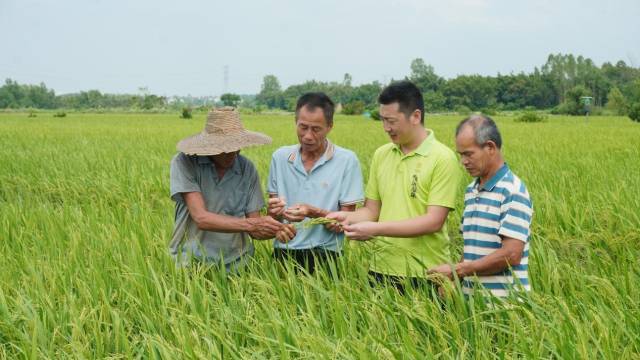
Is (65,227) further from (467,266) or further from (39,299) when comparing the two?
(467,266)

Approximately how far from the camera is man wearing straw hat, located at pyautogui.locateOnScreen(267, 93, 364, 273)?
2414 millimetres

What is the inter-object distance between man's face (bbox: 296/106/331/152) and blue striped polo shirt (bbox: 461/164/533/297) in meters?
0.61

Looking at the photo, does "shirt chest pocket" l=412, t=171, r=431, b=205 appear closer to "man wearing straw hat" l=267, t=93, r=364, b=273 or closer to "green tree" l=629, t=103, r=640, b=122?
"man wearing straw hat" l=267, t=93, r=364, b=273

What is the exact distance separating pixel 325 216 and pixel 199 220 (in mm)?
490

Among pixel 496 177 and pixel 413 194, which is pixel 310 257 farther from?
pixel 496 177

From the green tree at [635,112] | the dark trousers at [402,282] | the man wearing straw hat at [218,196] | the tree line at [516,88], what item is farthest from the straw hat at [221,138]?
the tree line at [516,88]

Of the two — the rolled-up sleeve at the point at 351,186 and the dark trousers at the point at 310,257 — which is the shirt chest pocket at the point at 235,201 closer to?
the dark trousers at the point at 310,257

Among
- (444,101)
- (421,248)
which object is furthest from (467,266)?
(444,101)

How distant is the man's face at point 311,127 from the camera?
7.77 feet

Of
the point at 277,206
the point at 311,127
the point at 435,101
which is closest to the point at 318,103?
the point at 311,127

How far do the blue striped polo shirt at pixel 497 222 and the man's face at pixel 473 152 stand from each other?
0.06 m

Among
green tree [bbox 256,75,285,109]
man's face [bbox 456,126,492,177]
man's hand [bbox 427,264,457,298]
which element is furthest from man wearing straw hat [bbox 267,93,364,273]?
green tree [bbox 256,75,285,109]

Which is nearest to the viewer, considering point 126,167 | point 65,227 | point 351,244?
point 351,244

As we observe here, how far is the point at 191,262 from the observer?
2.49m
